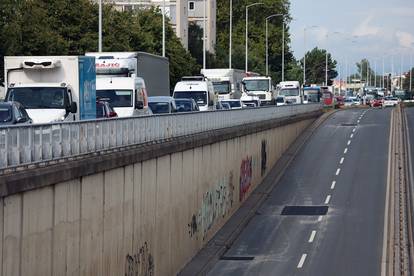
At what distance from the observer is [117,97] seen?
126 feet

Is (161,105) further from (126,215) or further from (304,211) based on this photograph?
(126,215)

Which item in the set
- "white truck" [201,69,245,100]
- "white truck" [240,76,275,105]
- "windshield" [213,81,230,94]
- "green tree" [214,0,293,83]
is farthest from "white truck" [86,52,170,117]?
"green tree" [214,0,293,83]

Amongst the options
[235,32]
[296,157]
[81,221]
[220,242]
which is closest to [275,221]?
[220,242]

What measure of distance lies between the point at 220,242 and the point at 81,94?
749 cm

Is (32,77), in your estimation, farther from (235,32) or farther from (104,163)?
(235,32)

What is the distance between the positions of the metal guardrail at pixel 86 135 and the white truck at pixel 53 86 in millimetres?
2936

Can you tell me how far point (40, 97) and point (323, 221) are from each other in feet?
46.2

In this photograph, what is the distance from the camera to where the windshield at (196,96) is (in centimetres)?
5288

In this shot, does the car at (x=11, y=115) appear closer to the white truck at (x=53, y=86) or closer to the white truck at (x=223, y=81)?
the white truck at (x=53, y=86)

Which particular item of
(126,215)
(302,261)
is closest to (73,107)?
(126,215)

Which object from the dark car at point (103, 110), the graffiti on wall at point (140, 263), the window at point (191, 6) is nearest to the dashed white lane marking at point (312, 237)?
the dark car at point (103, 110)

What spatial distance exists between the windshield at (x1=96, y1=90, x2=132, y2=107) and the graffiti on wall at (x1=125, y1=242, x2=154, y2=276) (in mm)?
13569

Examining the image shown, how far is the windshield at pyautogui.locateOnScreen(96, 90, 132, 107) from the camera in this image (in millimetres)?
38156

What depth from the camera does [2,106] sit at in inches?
945
